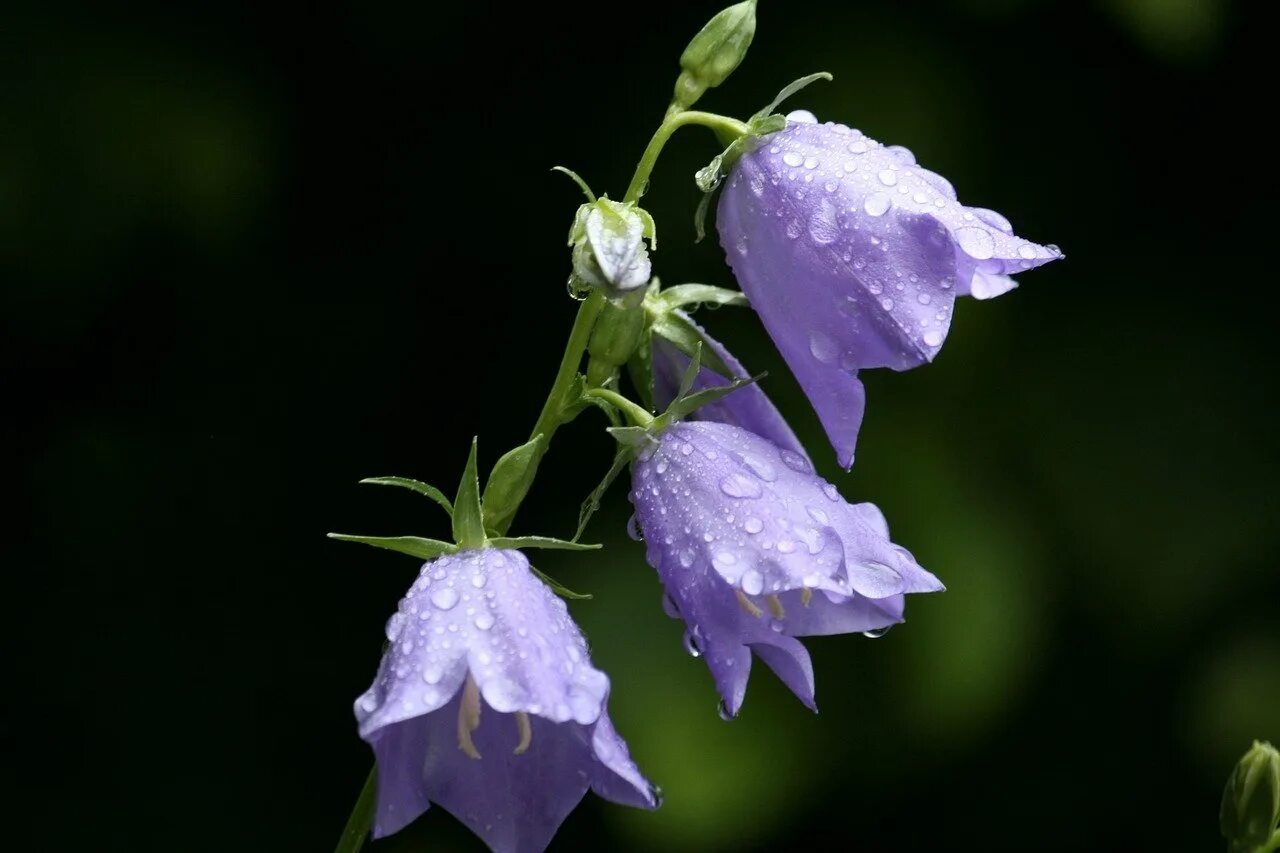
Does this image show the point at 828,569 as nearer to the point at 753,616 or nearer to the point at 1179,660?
the point at 753,616

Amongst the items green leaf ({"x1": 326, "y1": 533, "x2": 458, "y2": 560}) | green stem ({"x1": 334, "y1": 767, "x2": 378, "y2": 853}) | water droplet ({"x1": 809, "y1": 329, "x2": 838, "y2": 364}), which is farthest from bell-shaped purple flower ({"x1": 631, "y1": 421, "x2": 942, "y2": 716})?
green stem ({"x1": 334, "y1": 767, "x2": 378, "y2": 853})

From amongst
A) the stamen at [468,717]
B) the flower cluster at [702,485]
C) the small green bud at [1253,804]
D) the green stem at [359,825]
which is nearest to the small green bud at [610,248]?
the flower cluster at [702,485]

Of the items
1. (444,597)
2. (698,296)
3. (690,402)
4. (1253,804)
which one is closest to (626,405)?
(690,402)

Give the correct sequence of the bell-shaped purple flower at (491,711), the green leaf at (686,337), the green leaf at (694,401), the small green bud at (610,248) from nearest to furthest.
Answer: the bell-shaped purple flower at (491,711) < the small green bud at (610,248) < the green leaf at (694,401) < the green leaf at (686,337)

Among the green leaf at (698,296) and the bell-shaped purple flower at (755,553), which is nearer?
the bell-shaped purple flower at (755,553)

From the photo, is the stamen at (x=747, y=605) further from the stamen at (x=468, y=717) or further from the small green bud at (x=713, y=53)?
the small green bud at (x=713, y=53)

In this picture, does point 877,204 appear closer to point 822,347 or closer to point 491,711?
point 822,347
